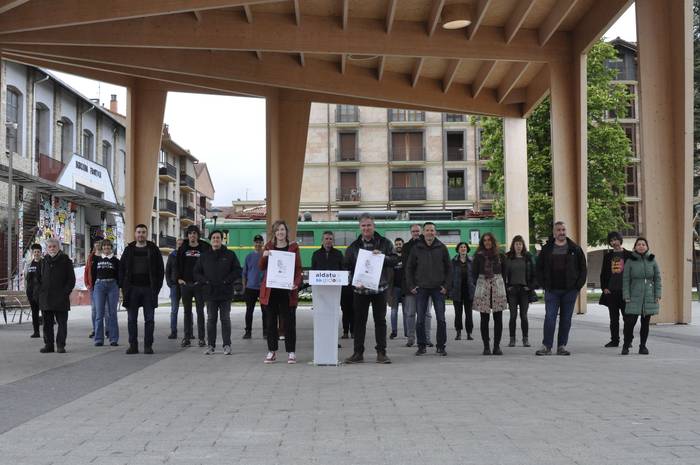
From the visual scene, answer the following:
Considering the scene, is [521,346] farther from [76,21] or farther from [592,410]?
[76,21]

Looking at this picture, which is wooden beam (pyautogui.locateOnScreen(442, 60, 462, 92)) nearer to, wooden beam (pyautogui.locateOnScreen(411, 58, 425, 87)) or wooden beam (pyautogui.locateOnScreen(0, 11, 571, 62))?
wooden beam (pyautogui.locateOnScreen(411, 58, 425, 87))

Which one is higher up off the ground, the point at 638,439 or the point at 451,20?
the point at 451,20

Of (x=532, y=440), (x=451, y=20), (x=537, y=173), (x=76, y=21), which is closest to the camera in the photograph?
(x=532, y=440)

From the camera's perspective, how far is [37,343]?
13.4 m

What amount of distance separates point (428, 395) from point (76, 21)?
1126 cm

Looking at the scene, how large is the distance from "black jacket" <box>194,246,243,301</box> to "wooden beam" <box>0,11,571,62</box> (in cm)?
823

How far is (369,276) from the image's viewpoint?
9.62m

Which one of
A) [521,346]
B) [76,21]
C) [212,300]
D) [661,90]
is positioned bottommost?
[521,346]

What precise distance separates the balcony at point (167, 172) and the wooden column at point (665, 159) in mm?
49980

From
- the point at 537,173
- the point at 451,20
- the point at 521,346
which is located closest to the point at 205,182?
the point at 537,173

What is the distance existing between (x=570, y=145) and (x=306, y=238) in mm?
15520

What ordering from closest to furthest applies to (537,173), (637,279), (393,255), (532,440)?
(532,440) < (393,255) < (637,279) < (537,173)

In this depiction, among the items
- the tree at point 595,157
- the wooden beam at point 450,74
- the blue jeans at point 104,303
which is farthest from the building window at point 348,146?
the blue jeans at point 104,303

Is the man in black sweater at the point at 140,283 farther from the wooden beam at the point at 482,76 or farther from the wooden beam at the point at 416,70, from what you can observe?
the wooden beam at the point at 482,76
